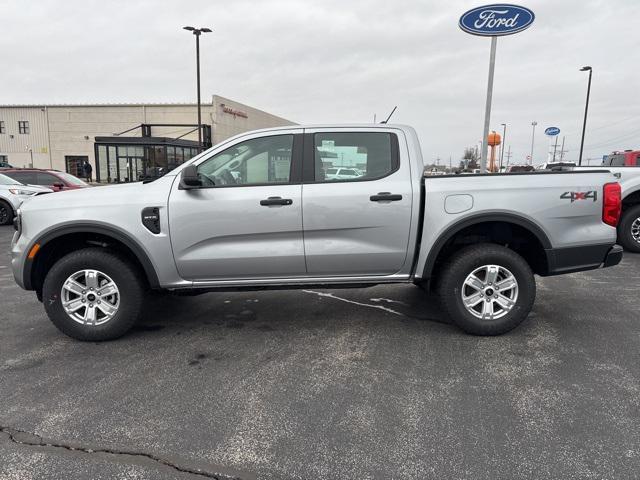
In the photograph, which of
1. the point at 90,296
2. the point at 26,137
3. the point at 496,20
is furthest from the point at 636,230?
the point at 26,137

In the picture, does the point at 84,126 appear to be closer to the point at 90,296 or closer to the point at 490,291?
the point at 90,296

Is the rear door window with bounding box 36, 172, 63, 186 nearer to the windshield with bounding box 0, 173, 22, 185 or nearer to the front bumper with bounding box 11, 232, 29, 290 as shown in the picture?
the windshield with bounding box 0, 173, 22, 185

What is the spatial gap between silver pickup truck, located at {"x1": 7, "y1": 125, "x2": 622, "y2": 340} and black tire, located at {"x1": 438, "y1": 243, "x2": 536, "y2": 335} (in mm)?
12

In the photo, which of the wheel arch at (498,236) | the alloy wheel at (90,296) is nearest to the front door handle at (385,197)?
the wheel arch at (498,236)

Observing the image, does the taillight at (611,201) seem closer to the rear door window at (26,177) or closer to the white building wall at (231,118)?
the rear door window at (26,177)

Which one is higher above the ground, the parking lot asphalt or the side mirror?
the side mirror

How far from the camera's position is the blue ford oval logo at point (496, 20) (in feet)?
30.3

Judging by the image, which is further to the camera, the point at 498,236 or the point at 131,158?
the point at 131,158

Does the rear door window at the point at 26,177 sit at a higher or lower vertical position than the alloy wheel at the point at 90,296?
higher

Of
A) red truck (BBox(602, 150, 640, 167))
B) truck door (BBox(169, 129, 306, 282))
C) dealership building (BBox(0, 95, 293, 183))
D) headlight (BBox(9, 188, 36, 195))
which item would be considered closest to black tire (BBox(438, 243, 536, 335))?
truck door (BBox(169, 129, 306, 282))

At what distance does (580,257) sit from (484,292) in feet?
3.07

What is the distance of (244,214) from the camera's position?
387 centimetres

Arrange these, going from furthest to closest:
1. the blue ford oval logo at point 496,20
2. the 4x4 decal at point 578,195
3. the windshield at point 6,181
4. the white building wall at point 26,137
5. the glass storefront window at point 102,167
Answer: the white building wall at point 26,137 < the glass storefront window at point 102,167 < the windshield at point 6,181 < the blue ford oval logo at point 496,20 < the 4x4 decal at point 578,195

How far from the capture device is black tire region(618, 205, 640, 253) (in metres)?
8.11
